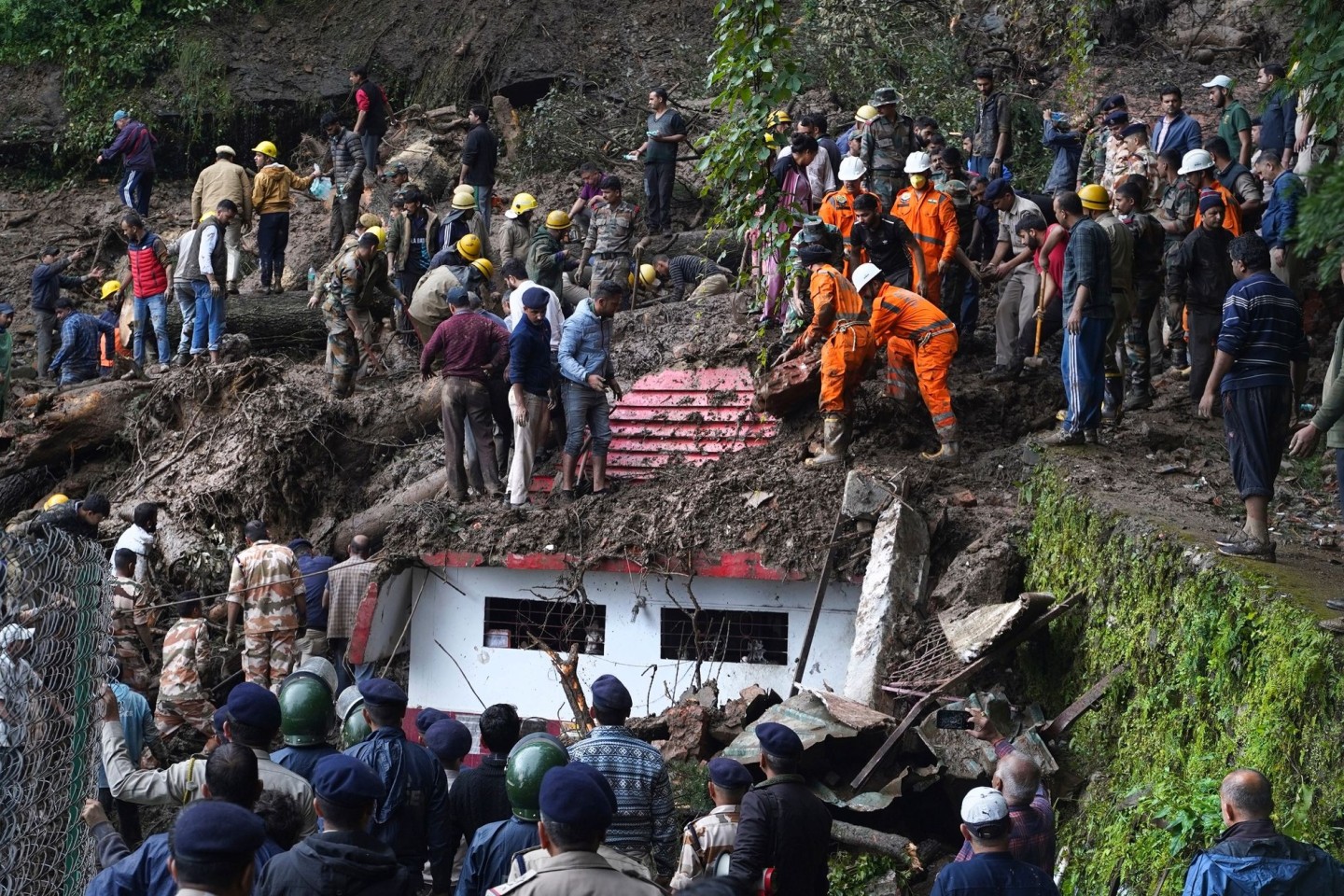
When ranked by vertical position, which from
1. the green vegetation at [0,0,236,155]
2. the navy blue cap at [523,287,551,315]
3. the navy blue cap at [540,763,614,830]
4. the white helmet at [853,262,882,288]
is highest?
the green vegetation at [0,0,236,155]

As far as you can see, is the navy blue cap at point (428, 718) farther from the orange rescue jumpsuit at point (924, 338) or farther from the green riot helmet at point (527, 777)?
the orange rescue jumpsuit at point (924, 338)

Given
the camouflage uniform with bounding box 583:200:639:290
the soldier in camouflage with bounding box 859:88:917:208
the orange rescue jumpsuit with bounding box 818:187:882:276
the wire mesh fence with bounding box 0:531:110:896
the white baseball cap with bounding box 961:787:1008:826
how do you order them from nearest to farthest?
1. the wire mesh fence with bounding box 0:531:110:896
2. the white baseball cap with bounding box 961:787:1008:826
3. the orange rescue jumpsuit with bounding box 818:187:882:276
4. the soldier in camouflage with bounding box 859:88:917:208
5. the camouflage uniform with bounding box 583:200:639:290

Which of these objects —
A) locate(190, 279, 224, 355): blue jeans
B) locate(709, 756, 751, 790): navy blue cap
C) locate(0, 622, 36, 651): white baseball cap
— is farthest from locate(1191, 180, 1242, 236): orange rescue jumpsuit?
locate(190, 279, 224, 355): blue jeans

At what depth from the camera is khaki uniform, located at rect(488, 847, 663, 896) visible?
424 centimetres

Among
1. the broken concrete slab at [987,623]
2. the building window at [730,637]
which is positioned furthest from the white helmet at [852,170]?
the broken concrete slab at [987,623]

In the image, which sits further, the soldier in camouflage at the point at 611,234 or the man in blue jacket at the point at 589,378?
the soldier in camouflage at the point at 611,234

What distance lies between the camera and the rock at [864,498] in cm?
1040

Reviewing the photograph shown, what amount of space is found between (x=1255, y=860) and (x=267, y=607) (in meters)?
8.45

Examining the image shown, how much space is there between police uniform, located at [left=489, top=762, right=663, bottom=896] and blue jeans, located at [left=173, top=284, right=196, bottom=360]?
41.8 ft

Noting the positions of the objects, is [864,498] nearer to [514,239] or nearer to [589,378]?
[589,378]

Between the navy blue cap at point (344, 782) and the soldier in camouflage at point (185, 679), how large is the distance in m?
6.11

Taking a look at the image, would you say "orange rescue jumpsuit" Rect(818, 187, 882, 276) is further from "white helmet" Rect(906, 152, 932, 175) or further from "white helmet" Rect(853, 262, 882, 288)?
"white helmet" Rect(853, 262, 882, 288)

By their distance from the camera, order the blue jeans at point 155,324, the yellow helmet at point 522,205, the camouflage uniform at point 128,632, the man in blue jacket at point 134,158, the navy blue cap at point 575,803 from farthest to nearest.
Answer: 1. the man in blue jacket at point 134,158
2. the blue jeans at point 155,324
3. the yellow helmet at point 522,205
4. the camouflage uniform at point 128,632
5. the navy blue cap at point 575,803

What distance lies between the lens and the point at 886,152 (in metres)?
13.8
